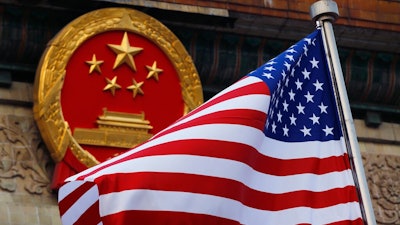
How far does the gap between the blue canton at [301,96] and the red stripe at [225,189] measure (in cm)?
51

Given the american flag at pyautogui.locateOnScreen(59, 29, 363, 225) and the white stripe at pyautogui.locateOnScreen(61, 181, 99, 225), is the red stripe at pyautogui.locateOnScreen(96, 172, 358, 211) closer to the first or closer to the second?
the american flag at pyautogui.locateOnScreen(59, 29, 363, 225)

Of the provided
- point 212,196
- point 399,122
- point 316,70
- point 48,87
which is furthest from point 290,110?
point 399,122

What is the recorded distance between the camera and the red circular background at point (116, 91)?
16797mm

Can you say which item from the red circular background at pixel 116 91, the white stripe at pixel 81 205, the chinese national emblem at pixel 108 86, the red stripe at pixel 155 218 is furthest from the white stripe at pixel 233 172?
the red circular background at pixel 116 91

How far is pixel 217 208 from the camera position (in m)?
10.4

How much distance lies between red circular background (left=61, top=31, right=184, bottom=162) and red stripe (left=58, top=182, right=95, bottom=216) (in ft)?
18.4

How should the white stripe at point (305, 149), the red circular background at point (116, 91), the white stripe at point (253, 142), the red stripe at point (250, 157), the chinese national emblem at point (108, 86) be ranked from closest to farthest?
the red stripe at point (250, 157), the white stripe at point (253, 142), the white stripe at point (305, 149), the chinese national emblem at point (108, 86), the red circular background at point (116, 91)

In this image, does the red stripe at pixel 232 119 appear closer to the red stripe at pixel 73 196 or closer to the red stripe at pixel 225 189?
the red stripe at pixel 225 189

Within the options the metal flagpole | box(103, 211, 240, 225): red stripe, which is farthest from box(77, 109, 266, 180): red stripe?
box(103, 211, 240, 225): red stripe

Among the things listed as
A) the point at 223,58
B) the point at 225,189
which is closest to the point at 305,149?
the point at 225,189

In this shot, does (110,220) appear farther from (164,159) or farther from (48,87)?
(48,87)

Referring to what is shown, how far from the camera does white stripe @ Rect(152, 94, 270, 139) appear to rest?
10.8 metres

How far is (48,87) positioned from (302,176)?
6211mm

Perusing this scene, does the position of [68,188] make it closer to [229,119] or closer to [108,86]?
[229,119]
